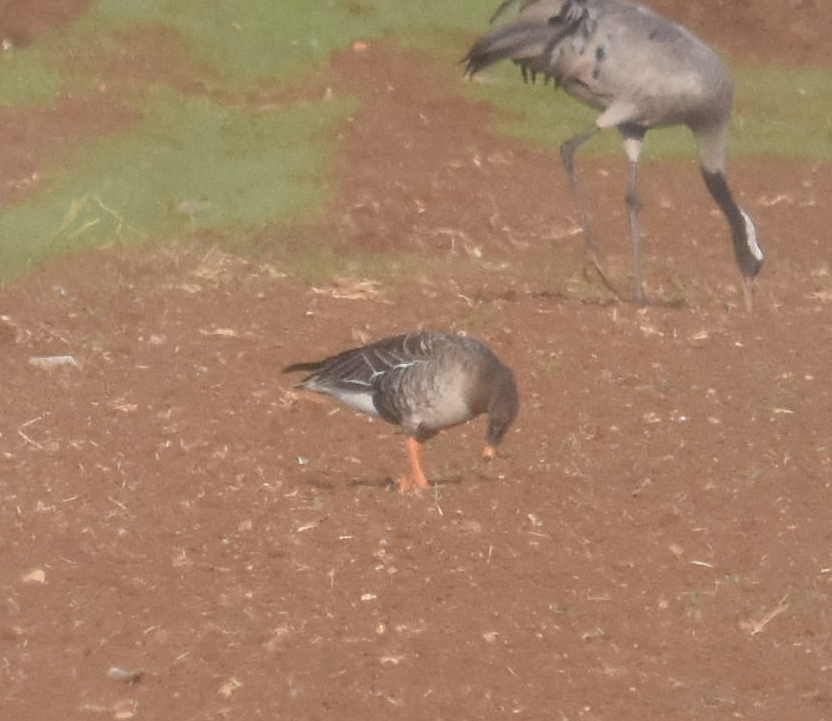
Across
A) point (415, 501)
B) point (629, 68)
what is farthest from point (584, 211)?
point (415, 501)

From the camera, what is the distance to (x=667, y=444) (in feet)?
26.2

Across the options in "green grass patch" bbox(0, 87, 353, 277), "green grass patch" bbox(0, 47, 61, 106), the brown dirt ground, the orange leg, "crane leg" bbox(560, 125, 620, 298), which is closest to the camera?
the brown dirt ground

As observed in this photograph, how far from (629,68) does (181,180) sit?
333 centimetres

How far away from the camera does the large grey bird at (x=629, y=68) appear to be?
10406 mm

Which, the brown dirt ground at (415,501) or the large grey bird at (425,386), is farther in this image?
the large grey bird at (425,386)

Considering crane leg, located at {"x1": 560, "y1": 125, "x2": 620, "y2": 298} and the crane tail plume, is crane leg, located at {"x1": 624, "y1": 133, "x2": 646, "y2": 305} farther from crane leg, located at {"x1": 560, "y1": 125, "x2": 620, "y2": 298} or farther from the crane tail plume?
the crane tail plume

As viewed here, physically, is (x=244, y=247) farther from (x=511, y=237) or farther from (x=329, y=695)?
(x=329, y=695)

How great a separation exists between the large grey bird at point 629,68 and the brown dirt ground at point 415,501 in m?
0.50

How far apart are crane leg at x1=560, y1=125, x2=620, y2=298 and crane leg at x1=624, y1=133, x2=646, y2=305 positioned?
0.22 meters

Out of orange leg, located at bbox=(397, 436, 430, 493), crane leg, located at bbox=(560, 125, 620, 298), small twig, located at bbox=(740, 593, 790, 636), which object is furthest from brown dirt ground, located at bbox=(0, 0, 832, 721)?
crane leg, located at bbox=(560, 125, 620, 298)

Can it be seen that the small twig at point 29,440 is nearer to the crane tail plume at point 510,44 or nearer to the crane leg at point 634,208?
the crane leg at point 634,208

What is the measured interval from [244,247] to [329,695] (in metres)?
5.15

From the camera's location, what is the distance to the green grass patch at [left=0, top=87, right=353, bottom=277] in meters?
10.7

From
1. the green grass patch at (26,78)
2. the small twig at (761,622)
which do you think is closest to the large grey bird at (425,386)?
the small twig at (761,622)
